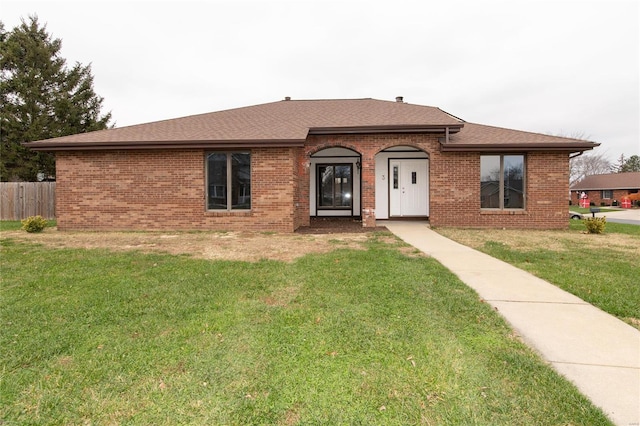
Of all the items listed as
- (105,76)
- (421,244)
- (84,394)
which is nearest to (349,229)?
(421,244)

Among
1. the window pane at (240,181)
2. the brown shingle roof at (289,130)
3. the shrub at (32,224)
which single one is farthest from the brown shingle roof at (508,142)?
the shrub at (32,224)

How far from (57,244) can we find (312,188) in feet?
30.9

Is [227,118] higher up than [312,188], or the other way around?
[227,118]

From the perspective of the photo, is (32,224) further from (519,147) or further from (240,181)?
(519,147)

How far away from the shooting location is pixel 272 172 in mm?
10344

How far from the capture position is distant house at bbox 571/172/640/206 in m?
42.5

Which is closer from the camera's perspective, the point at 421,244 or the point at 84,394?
the point at 84,394

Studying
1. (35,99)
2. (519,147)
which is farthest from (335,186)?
(35,99)

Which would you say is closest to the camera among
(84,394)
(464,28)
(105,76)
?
(84,394)

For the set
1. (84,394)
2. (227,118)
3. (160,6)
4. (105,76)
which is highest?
(105,76)

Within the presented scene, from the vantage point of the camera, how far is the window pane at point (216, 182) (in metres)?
10.7

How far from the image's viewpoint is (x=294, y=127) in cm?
1127

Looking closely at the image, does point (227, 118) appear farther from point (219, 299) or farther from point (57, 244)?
point (219, 299)

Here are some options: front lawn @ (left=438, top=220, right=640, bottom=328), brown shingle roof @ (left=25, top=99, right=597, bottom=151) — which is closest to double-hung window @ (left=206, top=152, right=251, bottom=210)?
brown shingle roof @ (left=25, top=99, right=597, bottom=151)
